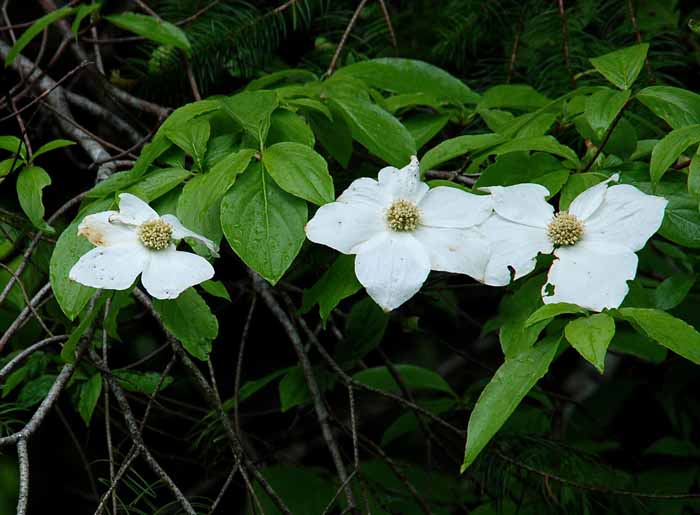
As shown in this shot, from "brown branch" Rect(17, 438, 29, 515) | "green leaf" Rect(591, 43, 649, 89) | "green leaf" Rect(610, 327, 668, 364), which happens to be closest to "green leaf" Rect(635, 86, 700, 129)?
"green leaf" Rect(591, 43, 649, 89)

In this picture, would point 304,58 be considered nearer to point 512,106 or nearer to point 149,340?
point 512,106

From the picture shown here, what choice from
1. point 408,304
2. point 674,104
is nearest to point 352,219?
point 674,104

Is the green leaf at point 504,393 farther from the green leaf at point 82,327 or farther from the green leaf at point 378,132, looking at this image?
the green leaf at point 82,327

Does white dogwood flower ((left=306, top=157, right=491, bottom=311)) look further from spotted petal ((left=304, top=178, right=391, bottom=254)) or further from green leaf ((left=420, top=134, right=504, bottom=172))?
green leaf ((left=420, top=134, right=504, bottom=172))

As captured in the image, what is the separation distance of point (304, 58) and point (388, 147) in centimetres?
70

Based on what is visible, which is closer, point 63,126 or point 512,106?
point 512,106

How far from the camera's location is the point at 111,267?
758mm

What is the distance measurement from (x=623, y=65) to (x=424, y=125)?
302mm

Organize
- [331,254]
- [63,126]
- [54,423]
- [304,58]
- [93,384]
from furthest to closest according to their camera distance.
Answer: [54,423] → [304,58] → [63,126] → [93,384] → [331,254]

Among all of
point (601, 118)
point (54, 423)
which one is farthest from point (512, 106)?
point (54, 423)

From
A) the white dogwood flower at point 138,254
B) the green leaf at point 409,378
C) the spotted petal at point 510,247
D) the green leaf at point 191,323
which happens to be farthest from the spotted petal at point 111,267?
the green leaf at point 409,378

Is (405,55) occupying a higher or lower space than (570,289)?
lower

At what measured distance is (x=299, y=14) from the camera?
1553mm

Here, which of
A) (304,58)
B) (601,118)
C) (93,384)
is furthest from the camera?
(304,58)
